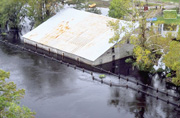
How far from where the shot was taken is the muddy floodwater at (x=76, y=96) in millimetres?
39344

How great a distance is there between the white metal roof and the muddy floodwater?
495cm

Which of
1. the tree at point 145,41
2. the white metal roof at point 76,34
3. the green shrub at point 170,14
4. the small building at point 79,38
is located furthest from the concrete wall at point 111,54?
the green shrub at point 170,14

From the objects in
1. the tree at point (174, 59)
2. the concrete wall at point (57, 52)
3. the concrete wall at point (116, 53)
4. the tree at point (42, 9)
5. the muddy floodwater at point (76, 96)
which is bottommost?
the muddy floodwater at point (76, 96)

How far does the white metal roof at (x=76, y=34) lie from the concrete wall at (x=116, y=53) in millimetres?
853

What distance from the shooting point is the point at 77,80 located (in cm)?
4931

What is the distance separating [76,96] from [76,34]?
2130 cm

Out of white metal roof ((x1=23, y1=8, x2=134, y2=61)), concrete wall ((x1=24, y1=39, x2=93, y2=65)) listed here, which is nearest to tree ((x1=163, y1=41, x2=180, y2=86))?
white metal roof ((x1=23, y1=8, x2=134, y2=61))

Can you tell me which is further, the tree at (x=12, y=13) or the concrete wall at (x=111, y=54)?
the tree at (x=12, y=13)

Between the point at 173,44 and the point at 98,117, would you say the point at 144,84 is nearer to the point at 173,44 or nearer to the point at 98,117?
the point at 173,44

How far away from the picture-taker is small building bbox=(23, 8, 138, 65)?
5566cm

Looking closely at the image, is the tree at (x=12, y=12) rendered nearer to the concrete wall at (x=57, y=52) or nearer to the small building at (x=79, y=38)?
the small building at (x=79, y=38)

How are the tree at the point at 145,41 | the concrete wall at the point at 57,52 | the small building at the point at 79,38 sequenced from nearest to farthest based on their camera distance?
1. the tree at the point at 145,41
2. the small building at the point at 79,38
3. the concrete wall at the point at 57,52

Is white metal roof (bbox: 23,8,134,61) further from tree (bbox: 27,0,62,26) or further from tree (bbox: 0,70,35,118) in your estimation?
tree (bbox: 0,70,35,118)

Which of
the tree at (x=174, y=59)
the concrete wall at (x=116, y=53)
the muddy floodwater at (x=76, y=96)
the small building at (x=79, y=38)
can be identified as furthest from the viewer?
the small building at (x=79, y=38)
